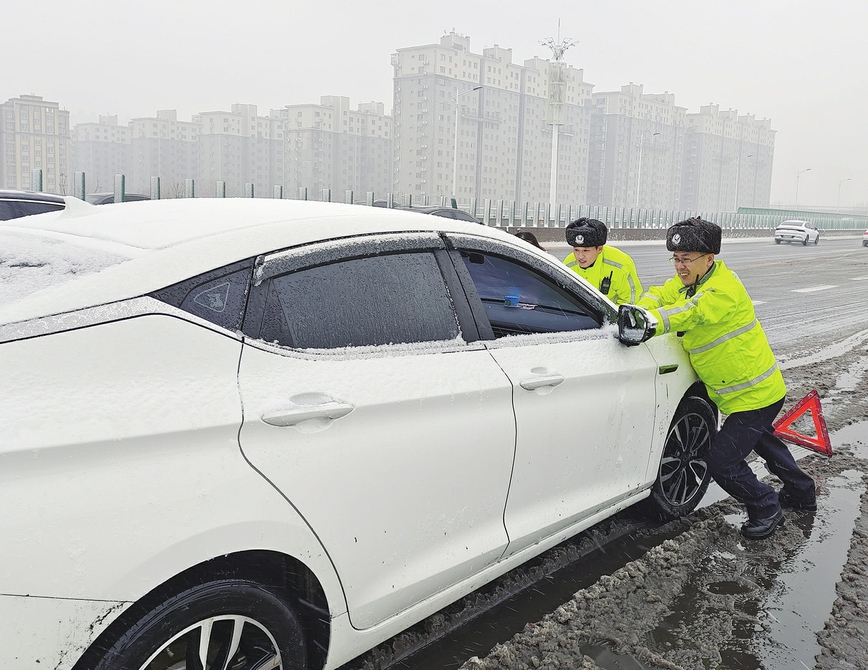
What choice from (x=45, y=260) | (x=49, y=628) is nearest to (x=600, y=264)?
(x=45, y=260)

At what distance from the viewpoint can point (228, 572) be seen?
200 cm

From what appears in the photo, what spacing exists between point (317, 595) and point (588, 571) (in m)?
1.87

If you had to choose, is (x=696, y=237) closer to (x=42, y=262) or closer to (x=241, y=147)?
(x=42, y=262)

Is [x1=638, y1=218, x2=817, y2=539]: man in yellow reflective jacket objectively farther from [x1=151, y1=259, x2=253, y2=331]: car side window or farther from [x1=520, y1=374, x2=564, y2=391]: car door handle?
[x1=151, y1=259, x2=253, y2=331]: car side window

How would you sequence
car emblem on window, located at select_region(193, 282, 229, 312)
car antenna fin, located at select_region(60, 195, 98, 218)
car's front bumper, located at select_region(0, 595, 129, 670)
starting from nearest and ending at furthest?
1. car's front bumper, located at select_region(0, 595, 129, 670)
2. car emblem on window, located at select_region(193, 282, 229, 312)
3. car antenna fin, located at select_region(60, 195, 98, 218)

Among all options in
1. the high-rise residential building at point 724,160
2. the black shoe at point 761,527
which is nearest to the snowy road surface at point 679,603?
the black shoe at point 761,527

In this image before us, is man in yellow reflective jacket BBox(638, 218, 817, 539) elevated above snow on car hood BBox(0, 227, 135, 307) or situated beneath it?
situated beneath

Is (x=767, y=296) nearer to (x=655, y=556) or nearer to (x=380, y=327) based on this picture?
(x=655, y=556)

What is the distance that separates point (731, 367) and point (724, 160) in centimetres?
15367

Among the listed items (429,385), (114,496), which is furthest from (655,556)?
(114,496)

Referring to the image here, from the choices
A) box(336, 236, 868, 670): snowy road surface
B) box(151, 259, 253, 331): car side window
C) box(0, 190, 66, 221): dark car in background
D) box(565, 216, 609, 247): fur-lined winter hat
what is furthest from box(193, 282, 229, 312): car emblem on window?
box(0, 190, 66, 221): dark car in background

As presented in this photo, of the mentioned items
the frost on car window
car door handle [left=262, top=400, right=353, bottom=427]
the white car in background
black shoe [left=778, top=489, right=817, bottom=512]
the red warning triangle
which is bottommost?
black shoe [left=778, top=489, right=817, bottom=512]

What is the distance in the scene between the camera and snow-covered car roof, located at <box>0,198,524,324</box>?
6.50 feet

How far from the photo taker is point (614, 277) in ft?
19.0
